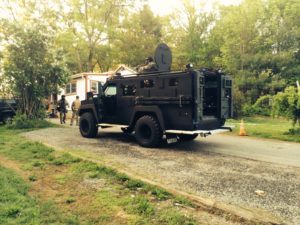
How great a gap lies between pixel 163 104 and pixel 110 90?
2639 mm

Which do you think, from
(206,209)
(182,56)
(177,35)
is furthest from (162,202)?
(177,35)

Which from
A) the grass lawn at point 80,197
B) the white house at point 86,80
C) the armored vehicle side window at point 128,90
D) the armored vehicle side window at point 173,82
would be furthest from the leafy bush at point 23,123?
the white house at point 86,80

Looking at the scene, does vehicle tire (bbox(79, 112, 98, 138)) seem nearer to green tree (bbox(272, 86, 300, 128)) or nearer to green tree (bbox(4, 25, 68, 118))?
green tree (bbox(4, 25, 68, 118))

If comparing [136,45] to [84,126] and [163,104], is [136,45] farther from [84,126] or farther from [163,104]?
[163,104]

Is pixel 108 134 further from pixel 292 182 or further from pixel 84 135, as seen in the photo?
pixel 292 182

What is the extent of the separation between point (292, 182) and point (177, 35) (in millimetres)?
35640

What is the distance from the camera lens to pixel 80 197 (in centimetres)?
464

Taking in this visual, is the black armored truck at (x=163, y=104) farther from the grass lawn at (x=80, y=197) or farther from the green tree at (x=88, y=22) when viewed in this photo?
the green tree at (x=88, y=22)

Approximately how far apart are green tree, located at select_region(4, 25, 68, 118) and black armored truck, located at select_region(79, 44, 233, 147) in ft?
17.0

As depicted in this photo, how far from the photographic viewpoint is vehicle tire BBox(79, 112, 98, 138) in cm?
1094

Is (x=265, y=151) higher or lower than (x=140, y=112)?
lower

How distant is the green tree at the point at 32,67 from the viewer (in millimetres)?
14328

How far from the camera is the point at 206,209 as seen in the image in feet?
13.5

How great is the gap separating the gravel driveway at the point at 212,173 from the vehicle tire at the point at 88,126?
1253 mm
